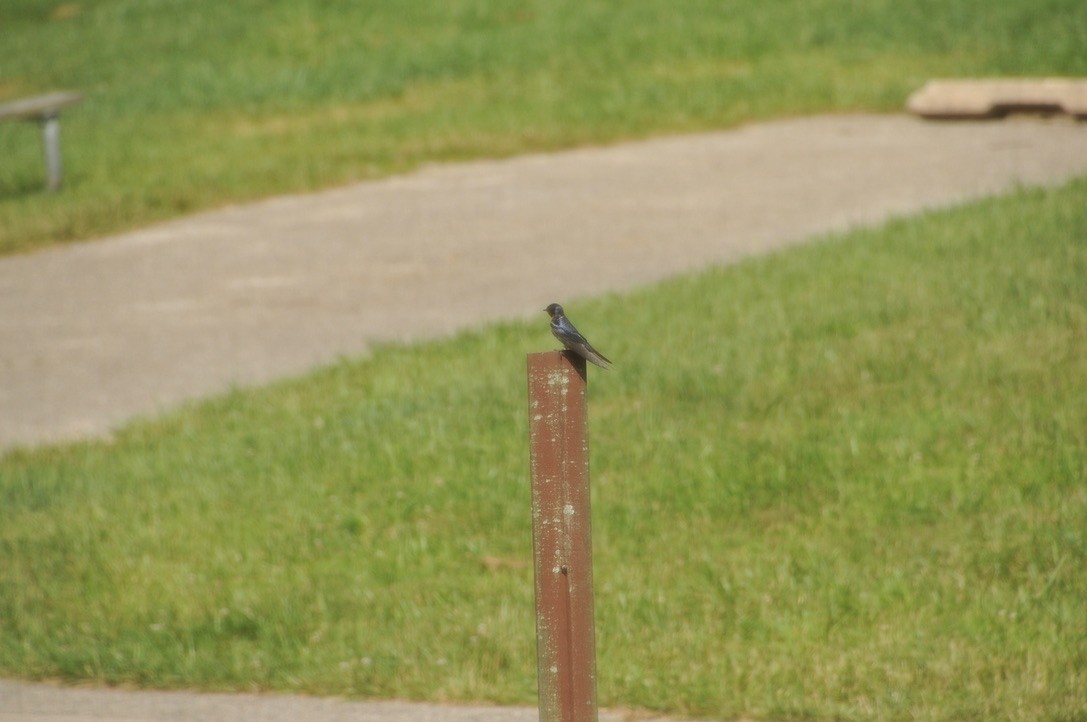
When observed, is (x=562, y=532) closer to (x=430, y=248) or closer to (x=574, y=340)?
(x=574, y=340)

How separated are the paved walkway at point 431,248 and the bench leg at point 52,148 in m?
1.63

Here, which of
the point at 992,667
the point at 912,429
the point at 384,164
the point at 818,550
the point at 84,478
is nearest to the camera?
the point at 992,667

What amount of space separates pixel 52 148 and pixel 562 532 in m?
11.3

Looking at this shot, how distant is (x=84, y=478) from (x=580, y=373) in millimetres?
4517

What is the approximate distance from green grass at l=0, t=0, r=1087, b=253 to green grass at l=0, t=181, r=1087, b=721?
5.54m

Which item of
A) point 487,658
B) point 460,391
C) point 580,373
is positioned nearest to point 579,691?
point 580,373

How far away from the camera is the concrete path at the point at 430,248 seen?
9688 millimetres

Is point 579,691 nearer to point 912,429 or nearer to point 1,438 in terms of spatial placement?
point 912,429

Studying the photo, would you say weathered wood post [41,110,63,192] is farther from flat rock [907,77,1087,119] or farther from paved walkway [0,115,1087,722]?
flat rock [907,77,1087,119]

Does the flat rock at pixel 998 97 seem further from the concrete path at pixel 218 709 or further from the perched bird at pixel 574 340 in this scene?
the perched bird at pixel 574 340

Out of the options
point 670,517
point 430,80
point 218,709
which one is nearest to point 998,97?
point 430,80

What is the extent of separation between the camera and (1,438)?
856 centimetres

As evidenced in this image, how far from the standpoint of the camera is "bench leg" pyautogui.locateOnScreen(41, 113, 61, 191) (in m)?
14.1

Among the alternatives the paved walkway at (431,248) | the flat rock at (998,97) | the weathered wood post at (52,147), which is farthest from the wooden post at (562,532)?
the weathered wood post at (52,147)
